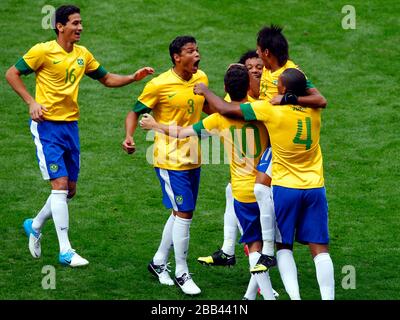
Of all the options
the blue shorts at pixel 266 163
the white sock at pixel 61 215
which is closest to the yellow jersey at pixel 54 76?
the white sock at pixel 61 215

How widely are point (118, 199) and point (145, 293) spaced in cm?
304

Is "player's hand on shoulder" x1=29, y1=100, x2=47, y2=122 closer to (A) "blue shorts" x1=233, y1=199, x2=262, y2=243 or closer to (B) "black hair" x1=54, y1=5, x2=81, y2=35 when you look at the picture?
(B) "black hair" x1=54, y1=5, x2=81, y2=35

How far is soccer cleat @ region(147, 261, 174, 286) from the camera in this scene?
1053cm

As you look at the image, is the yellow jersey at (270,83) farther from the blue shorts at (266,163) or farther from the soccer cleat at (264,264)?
the soccer cleat at (264,264)

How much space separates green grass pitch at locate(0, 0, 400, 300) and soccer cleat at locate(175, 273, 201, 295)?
0.28 ft

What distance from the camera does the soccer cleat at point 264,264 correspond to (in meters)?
9.36

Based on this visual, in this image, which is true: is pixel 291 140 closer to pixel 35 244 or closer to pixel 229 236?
pixel 229 236

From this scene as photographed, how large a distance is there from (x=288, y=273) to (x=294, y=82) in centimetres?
176

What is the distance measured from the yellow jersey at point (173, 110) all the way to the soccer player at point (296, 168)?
93 centimetres

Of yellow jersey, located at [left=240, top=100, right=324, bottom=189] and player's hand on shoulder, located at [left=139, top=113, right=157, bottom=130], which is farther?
player's hand on shoulder, located at [left=139, top=113, right=157, bottom=130]

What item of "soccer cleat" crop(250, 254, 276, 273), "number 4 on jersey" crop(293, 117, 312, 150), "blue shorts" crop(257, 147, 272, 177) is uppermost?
"number 4 on jersey" crop(293, 117, 312, 150)

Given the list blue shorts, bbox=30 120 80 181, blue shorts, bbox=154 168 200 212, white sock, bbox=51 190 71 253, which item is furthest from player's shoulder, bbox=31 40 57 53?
blue shorts, bbox=154 168 200 212

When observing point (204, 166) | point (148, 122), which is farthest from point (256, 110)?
point (204, 166)
